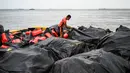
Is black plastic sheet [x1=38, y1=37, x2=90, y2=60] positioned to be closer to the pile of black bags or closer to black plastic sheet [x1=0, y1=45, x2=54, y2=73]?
the pile of black bags

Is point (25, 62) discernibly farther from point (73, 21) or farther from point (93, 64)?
point (73, 21)

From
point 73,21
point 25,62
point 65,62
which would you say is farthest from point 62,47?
point 73,21

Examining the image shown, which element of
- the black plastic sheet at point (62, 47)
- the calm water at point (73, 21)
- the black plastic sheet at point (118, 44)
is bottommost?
the calm water at point (73, 21)

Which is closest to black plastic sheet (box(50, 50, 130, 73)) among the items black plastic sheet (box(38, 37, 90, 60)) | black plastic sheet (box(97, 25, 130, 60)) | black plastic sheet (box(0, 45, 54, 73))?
black plastic sheet (box(0, 45, 54, 73))

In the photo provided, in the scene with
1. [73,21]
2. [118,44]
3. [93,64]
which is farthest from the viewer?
[73,21]

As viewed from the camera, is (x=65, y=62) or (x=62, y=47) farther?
(x=62, y=47)

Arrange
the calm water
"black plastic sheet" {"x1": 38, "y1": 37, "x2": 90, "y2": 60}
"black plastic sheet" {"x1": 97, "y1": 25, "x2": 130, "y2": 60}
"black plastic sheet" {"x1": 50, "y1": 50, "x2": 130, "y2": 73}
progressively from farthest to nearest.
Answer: the calm water, "black plastic sheet" {"x1": 38, "y1": 37, "x2": 90, "y2": 60}, "black plastic sheet" {"x1": 97, "y1": 25, "x2": 130, "y2": 60}, "black plastic sheet" {"x1": 50, "y1": 50, "x2": 130, "y2": 73}

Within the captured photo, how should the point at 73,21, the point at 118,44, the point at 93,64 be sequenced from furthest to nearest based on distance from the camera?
the point at 73,21 < the point at 118,44 < the point at 93,64

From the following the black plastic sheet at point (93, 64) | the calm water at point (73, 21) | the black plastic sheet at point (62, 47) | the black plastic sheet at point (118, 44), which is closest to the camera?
the black plastic sheet at point (93, 64)

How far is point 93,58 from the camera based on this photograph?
2973 millimetres

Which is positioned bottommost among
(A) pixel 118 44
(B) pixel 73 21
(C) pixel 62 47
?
(B) pixel 73 21

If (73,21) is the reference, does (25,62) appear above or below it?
above

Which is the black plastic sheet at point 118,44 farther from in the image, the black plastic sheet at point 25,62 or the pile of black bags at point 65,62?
the black plastic sheet at point 25,62

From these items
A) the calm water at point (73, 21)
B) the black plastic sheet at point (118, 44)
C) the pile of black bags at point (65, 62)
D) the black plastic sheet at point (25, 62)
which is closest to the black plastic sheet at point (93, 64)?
the pile of black bags at point (65, 62)
